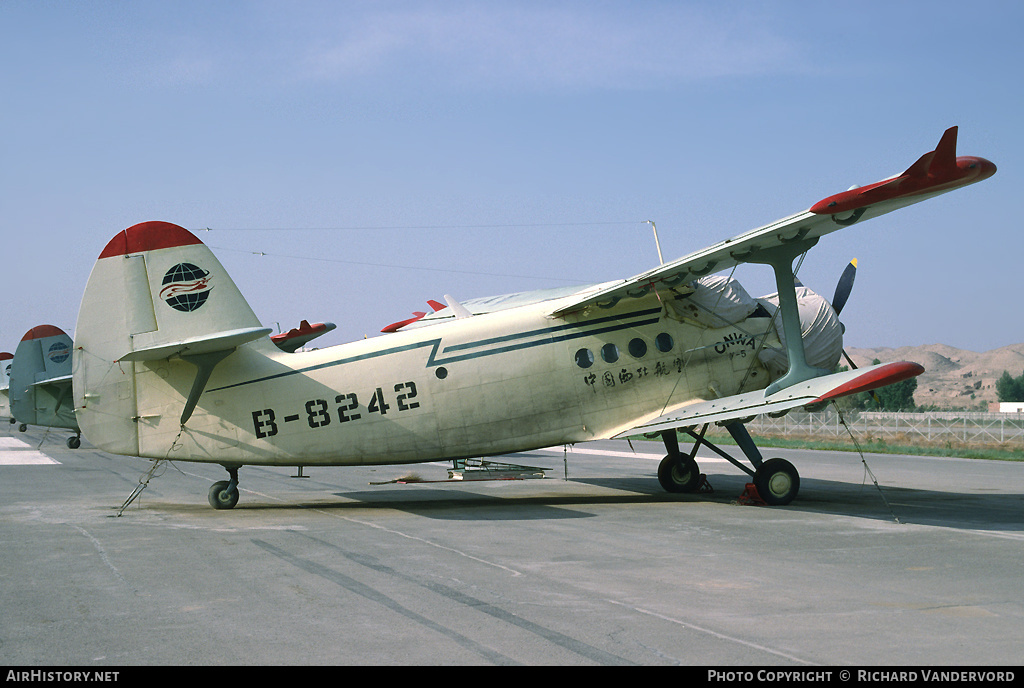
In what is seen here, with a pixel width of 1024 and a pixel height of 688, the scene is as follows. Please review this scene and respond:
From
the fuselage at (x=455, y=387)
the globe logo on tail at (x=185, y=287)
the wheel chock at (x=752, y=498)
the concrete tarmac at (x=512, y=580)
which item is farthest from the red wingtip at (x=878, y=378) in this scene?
the globe logo on tail at (x=185, y=287)

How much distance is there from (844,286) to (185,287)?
1391 centimetres

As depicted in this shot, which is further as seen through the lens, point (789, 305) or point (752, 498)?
point (752, 498)

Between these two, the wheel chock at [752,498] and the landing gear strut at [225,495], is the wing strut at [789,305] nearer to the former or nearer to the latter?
the wheel chock at [752,498]

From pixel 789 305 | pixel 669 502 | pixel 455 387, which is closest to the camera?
pixel 789 305

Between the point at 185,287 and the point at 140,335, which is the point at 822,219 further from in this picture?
the point at 140,335

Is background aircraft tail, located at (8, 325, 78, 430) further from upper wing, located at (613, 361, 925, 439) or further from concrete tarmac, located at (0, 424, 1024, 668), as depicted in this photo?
upper wing, located at (613, 361, 925, 439)

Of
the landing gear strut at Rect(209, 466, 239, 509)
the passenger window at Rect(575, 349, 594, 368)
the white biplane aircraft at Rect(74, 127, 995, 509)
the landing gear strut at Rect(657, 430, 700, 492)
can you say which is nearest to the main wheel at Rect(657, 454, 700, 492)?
the landing gear strut at Rect(657, 430, 700, 492)

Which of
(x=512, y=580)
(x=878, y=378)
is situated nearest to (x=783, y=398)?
(x=878, y=378)

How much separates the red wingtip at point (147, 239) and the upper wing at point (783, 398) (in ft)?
30.4

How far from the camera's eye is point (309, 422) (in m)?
15.7

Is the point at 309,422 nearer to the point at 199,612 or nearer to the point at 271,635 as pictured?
the point at 199,612

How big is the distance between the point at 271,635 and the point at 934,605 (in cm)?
630

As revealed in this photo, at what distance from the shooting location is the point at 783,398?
14.7 m
